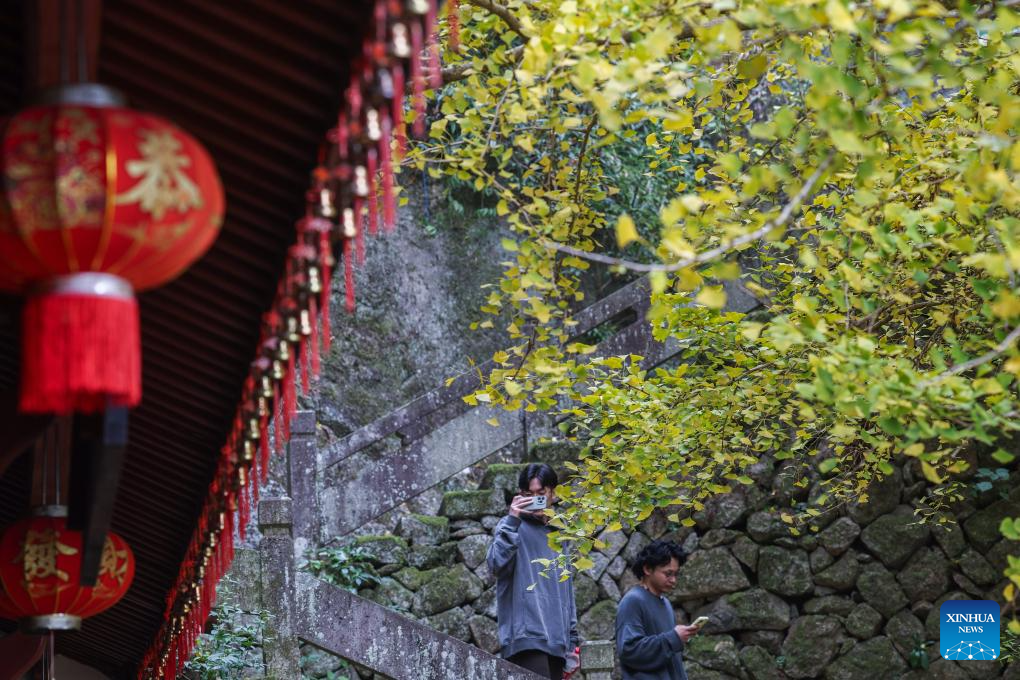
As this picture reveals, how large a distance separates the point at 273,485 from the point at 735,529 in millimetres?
3863

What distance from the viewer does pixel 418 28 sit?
2.73 meters

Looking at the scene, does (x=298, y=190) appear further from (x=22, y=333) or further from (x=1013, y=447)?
(x=1013, y=447)

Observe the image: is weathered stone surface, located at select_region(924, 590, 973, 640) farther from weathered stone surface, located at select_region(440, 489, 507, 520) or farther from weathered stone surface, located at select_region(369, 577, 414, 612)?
weathered stone surface, located at select_region(369, 577, 414, 612)

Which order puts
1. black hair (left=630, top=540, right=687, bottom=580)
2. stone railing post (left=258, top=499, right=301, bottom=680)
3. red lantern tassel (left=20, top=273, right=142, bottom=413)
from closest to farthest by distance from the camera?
red lantern tassel (left=20, top=273, right=142, bottom=413), stone railing post (left=258, top=499, right=301, bottom=680), black hair (left=630, top=540, right=687, bottom=580)

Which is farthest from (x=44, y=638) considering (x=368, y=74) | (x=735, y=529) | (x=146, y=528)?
(x=735, y=529)

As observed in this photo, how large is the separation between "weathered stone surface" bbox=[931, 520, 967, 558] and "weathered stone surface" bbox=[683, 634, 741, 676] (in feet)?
4.98

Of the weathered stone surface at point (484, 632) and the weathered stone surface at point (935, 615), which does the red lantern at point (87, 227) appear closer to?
Result: the weathered stone surface at point (484, 632)

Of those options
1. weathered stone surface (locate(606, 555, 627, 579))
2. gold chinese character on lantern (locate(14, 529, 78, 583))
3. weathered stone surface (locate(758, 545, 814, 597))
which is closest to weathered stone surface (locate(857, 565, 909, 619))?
weathered stone surface (locate(758, 545, 814, 597))

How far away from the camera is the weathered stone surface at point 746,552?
8.53 m

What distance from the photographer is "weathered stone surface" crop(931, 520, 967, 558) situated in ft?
27.5

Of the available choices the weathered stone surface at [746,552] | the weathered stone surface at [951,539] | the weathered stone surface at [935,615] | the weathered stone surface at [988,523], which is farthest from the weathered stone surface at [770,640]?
the weathered stone surface at [988,523]

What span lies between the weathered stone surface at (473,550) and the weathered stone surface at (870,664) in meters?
2.35

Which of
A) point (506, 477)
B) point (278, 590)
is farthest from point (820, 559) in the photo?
point (278, 590)

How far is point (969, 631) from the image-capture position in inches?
320
